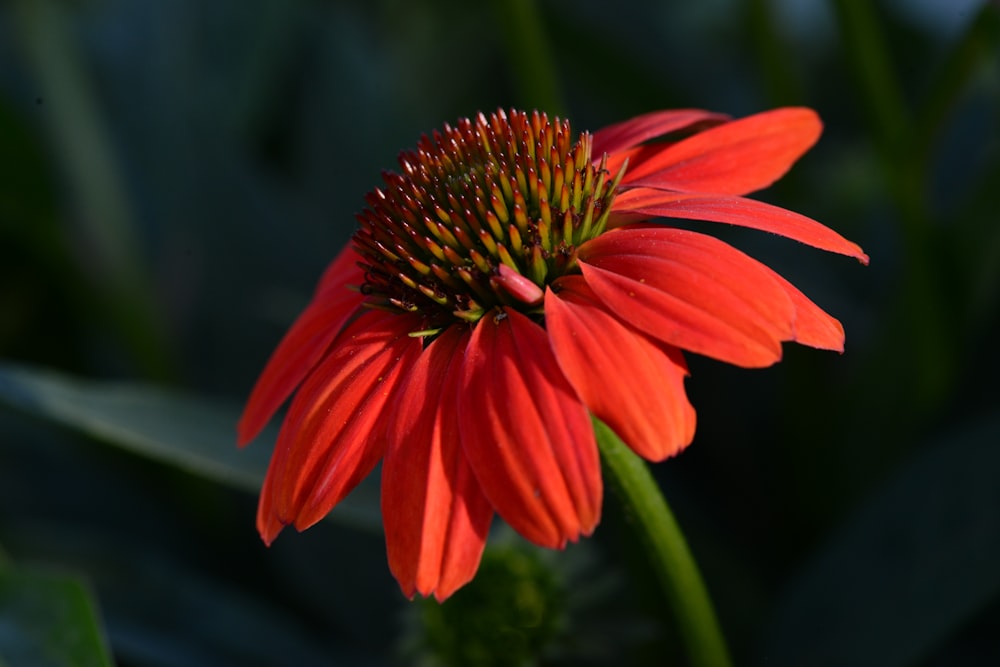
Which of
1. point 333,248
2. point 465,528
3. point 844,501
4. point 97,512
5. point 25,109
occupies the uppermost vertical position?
point 465,528

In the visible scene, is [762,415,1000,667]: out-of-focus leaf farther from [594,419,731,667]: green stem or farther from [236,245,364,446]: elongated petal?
[236,245,364,446]: elongated petal

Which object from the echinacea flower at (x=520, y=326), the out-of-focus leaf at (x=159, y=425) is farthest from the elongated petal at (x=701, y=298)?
→ the out-of-focus leaf at (x=159, y=425)

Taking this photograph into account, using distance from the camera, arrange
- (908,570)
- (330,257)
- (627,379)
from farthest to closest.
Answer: (330,257) < (908,570) < (627,379)

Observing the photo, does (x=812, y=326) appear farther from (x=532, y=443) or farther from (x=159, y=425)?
(x=159, y=425)

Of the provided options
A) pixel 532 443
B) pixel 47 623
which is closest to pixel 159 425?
pixel 47 623

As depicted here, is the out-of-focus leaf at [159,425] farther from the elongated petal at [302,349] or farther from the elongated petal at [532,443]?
the elongated petal at [532,443]

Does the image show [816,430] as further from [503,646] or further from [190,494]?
[190,494]

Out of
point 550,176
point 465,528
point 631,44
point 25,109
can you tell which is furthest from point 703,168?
point 25,109
